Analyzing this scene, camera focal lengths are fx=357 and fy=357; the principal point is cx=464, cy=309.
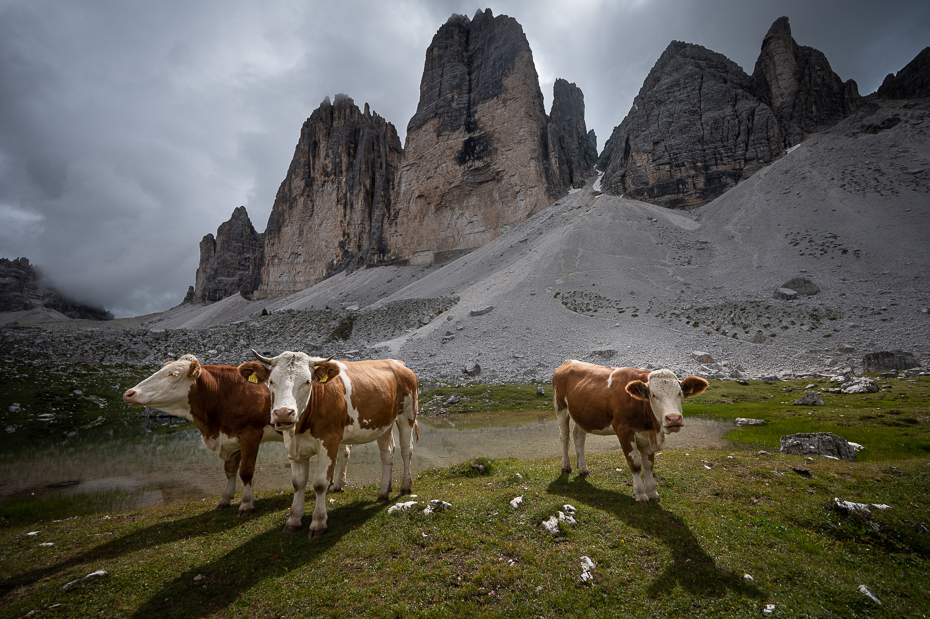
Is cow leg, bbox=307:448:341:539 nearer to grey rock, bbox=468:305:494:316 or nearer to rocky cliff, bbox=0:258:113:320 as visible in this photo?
grey rock, bbox=468:305:494:316

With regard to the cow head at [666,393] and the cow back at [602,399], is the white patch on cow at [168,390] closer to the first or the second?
the cow back at [602,399]

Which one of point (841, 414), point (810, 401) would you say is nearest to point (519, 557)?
point (841, 414)

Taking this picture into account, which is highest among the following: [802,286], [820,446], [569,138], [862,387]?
[569,138]

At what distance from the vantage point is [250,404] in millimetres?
7227

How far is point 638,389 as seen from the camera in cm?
656

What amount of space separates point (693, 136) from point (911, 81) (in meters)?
39.3

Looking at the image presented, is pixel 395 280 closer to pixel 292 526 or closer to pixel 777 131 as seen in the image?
pixel 292 526

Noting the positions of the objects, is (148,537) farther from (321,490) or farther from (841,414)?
(841,414)

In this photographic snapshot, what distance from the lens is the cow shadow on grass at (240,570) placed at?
155 inches

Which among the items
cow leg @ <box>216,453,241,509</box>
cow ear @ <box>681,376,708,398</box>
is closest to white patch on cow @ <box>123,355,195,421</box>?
cow leg @ <box>216,453,241,509</box>

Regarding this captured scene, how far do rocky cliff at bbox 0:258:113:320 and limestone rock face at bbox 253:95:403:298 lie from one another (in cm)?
11921

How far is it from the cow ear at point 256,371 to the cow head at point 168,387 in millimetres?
1477

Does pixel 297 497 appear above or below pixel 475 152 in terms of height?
below

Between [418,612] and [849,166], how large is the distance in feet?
267
